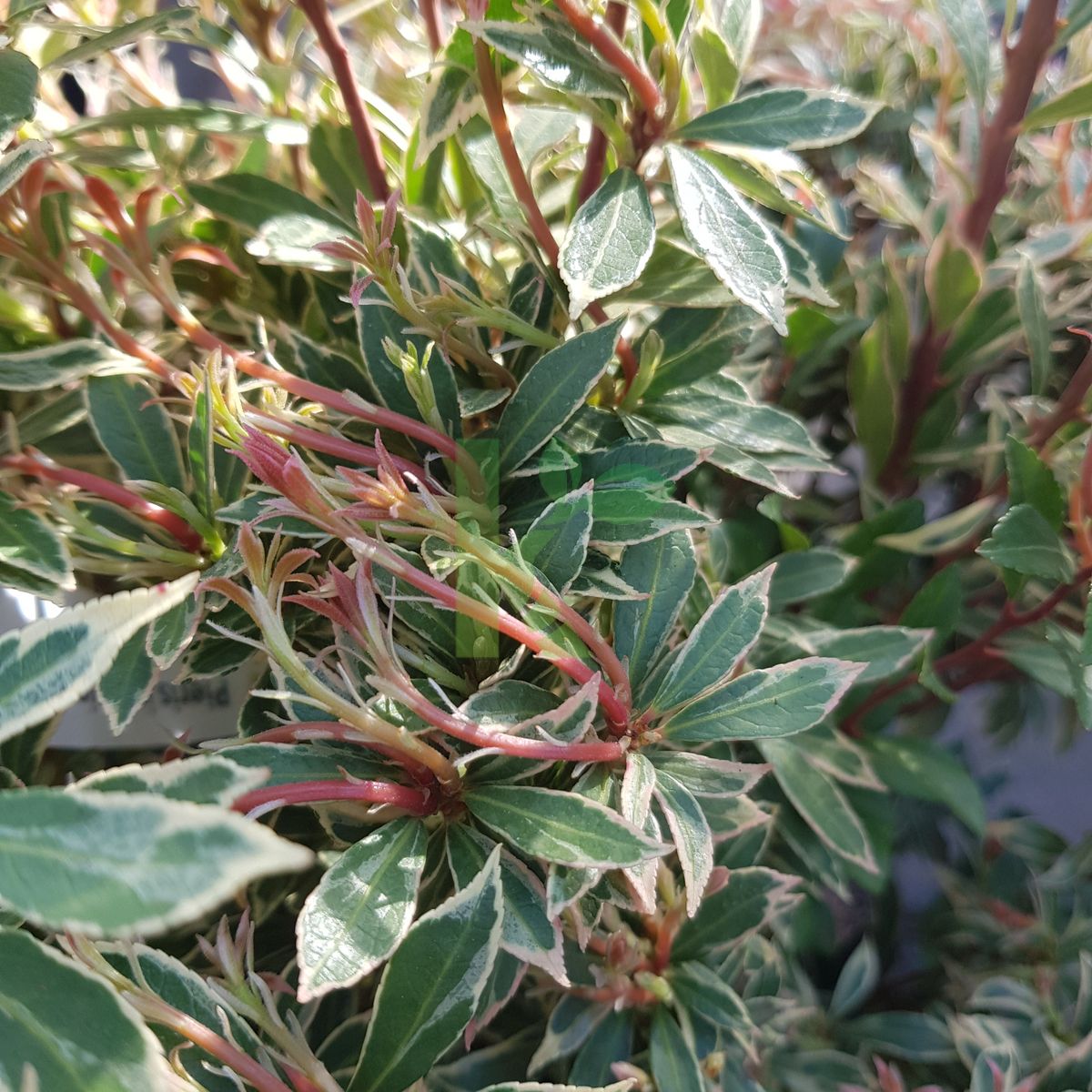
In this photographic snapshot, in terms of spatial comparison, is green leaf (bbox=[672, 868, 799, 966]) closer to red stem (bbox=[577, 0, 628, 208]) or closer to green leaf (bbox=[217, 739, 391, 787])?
green leaf (bbox=[217, 739, 391, 787])

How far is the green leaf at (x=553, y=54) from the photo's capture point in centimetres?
40

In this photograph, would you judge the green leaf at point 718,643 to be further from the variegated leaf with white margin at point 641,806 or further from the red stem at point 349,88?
the red stem at point 349,88

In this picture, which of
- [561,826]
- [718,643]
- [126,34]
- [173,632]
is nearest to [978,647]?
[718,643]

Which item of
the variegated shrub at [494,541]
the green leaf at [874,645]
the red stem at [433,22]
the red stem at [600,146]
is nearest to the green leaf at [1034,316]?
the variegated shrub at [494,541]

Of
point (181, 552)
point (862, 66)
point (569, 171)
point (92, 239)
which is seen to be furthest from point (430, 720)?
point (862, 66)

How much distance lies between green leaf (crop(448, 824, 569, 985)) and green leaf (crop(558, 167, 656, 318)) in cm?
25

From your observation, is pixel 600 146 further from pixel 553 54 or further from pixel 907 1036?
pixel 907 1036

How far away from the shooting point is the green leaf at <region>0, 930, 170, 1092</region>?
0.86 ft

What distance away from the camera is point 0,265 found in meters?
0.55

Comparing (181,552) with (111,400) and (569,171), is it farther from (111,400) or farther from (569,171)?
(569,171)

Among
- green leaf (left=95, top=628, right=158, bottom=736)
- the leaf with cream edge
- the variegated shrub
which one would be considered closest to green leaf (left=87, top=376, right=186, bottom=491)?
the variegated shrub

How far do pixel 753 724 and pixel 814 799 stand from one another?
10.2 inches

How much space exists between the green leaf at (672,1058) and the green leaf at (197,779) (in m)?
0.36

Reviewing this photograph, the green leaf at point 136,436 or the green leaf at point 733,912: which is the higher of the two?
the green leaf at point 136,436
